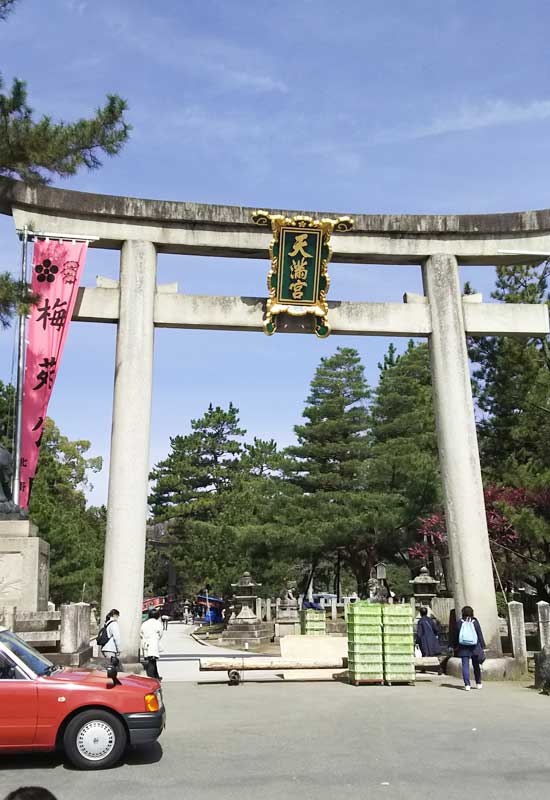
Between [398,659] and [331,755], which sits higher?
[398,659]

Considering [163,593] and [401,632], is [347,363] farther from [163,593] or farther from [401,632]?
[163,593]

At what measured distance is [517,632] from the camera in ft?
45.1

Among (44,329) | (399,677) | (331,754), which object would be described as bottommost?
(331,754)

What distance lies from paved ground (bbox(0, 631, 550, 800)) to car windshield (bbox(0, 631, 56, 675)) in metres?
0.84

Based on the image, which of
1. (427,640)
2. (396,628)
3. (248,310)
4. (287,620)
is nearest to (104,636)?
(396,628)

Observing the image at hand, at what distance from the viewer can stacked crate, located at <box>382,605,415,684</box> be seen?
40.4 feet

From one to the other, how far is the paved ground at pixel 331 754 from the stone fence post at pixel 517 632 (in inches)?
103

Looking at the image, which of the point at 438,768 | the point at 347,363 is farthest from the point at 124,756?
the point at 347,363

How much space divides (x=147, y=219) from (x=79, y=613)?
7.66m

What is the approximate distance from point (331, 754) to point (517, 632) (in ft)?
25.3

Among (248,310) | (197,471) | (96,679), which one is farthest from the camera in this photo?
(197,471)

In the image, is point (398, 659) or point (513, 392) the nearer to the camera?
point (398, 659)

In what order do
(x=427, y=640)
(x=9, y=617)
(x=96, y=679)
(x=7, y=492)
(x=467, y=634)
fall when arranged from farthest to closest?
(x=427, y=640) < (x=7, y=492) < (x=467, y=634) < (x=9, y=617) < (x=96, y=679)

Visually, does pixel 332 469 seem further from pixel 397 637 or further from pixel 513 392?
pixel 397 637
